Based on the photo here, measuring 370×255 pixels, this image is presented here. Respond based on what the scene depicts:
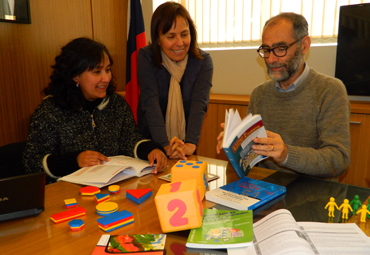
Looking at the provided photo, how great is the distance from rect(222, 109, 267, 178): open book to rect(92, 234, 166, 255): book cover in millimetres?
355

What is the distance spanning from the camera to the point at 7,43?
2.68 metres

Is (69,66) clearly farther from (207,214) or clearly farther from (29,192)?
(207,214)

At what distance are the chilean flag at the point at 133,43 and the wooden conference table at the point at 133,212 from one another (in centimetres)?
238

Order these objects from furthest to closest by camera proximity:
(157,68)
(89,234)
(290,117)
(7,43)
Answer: (7,43) → (157,68) → (290,117) → (89,234)

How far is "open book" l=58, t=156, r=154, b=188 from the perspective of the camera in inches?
46.4

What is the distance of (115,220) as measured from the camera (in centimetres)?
87

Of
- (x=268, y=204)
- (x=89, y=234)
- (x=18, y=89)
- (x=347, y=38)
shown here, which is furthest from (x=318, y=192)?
(x=18, y=89)

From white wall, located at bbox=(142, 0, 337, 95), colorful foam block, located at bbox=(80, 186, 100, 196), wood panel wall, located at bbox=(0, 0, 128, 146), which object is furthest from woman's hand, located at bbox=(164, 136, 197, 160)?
wood panel wall, located at bbox=(0, 0, 128, 146)

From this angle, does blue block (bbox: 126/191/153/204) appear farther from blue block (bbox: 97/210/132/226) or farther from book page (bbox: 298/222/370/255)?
book page (bbox: 298/222/370/255)

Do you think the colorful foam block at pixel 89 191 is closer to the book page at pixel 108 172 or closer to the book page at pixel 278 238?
the book page at pixel 108 172

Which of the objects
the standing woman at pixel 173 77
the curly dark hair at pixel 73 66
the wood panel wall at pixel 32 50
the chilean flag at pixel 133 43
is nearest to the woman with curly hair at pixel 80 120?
the curly dark hair at pixel 73 66

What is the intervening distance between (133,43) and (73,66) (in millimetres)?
2047

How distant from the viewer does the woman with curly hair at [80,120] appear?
145cm

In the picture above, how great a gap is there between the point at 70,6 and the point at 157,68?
1.84m
